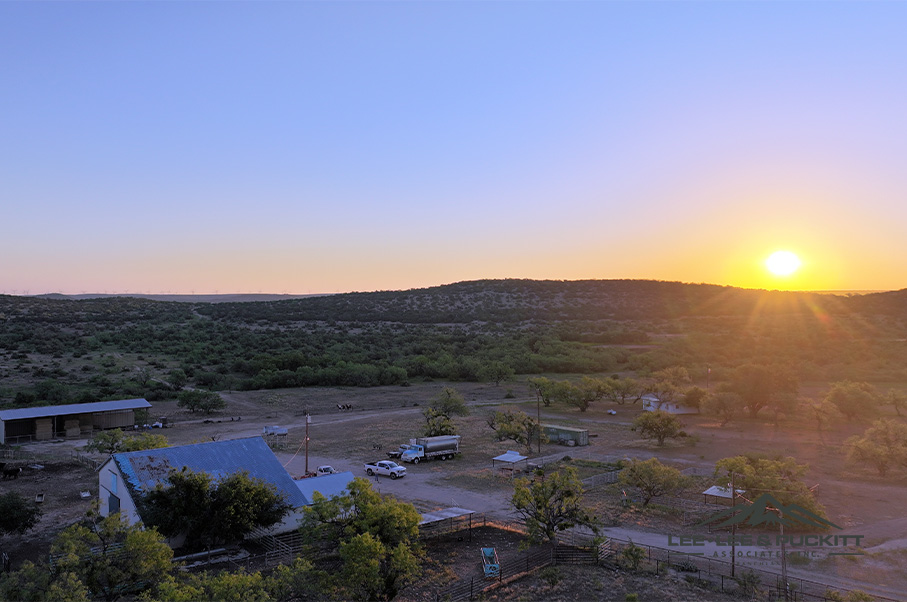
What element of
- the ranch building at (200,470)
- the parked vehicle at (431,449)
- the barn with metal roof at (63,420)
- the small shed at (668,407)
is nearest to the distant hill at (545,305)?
the small shed at (668,407)

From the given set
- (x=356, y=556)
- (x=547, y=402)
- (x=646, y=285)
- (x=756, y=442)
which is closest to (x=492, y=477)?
(x=356, y=556)

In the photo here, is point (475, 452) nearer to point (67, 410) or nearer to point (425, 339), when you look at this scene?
point (67, 410)

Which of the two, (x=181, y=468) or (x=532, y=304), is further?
(x=532, y=304)

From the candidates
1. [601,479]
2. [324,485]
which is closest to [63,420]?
[324,485]

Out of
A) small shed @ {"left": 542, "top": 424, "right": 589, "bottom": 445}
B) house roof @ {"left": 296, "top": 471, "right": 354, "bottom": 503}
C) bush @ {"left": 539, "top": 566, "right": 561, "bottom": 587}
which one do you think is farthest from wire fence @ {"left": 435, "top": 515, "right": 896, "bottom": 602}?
small shed @ {"left": 542, "top": 424, "right": 589, "bottom": 445}

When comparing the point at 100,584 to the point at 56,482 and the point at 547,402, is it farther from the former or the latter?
the point at 547,402

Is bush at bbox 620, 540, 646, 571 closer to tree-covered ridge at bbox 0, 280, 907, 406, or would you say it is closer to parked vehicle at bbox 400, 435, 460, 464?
parked vehicle at bbox 400, 435, 460, 464
